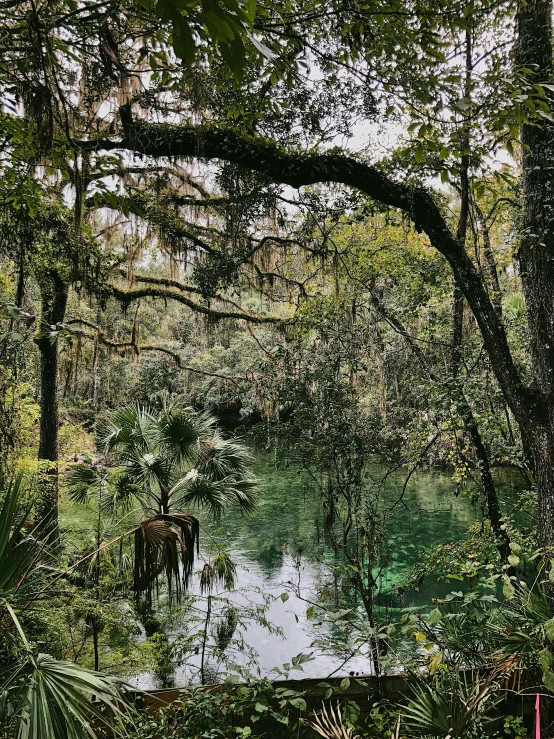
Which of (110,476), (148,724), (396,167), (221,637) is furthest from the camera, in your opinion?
(221,637)

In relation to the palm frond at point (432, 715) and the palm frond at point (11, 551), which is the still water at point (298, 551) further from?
the palm frond at point (11, 551)

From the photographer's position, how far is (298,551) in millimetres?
7605

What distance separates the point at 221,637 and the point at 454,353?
15.4 ft

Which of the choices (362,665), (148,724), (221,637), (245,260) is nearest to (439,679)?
(148,724)

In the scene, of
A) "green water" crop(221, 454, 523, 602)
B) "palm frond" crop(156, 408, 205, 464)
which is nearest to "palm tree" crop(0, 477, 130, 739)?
"palm frond" crop(156, 408, 205, 464)

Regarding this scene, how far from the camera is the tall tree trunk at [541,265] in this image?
3.67 metres

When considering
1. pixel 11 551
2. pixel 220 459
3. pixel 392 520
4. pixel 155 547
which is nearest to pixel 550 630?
pixel 11 551

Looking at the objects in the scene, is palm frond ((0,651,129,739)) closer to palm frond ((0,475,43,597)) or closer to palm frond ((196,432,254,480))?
palm frond ((0,475,43,597))

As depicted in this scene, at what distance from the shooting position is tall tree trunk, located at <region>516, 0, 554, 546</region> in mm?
3666

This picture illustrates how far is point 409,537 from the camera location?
9523mm

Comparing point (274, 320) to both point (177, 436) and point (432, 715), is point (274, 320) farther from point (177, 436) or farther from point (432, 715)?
point (432, 715)

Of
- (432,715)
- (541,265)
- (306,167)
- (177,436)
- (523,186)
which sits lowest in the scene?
(432,715)

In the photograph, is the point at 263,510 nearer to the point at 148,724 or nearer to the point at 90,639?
the point at 90,639

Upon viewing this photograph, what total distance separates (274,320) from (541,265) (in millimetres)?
5406
